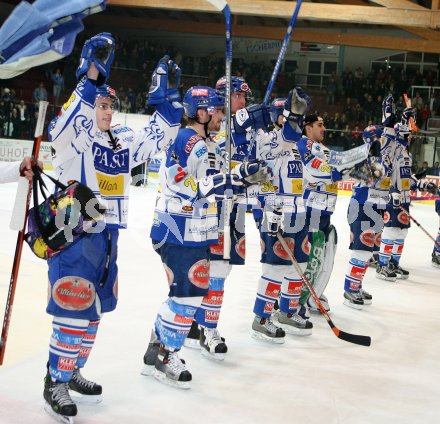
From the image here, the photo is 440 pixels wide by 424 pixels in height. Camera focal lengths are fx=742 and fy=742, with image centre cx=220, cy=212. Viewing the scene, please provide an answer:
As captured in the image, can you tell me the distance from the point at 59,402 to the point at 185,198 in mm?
1228

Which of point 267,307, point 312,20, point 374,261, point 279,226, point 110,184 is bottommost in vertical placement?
point 374,261

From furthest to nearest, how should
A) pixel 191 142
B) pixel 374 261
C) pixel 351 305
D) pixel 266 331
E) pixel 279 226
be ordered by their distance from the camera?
pixel 374 261
pixel 351 305
pixel 266 331
pixel 279 226
pixel 191 142

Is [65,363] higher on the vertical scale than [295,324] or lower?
higher

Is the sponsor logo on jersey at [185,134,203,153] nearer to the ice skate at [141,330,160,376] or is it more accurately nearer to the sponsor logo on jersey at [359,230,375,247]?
the ice skate at [141,330,160,376]

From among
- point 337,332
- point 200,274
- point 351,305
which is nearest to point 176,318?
point 200,274

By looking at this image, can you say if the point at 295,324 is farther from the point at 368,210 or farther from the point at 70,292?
the point at 70,292

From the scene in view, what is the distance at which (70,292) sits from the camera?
322cm

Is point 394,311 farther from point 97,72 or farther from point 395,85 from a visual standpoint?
point 395,85

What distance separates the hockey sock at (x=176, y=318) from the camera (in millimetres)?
3879

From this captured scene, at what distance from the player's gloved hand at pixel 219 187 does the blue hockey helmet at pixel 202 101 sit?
1.37 feet

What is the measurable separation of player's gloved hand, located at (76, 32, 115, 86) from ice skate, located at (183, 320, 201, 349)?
194 centimetres

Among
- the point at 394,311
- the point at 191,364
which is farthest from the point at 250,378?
the point at 394,311

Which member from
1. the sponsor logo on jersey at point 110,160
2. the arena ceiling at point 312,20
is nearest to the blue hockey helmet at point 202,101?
the sponsor logo on jersey at point 110,160

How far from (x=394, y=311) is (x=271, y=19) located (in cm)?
1751
